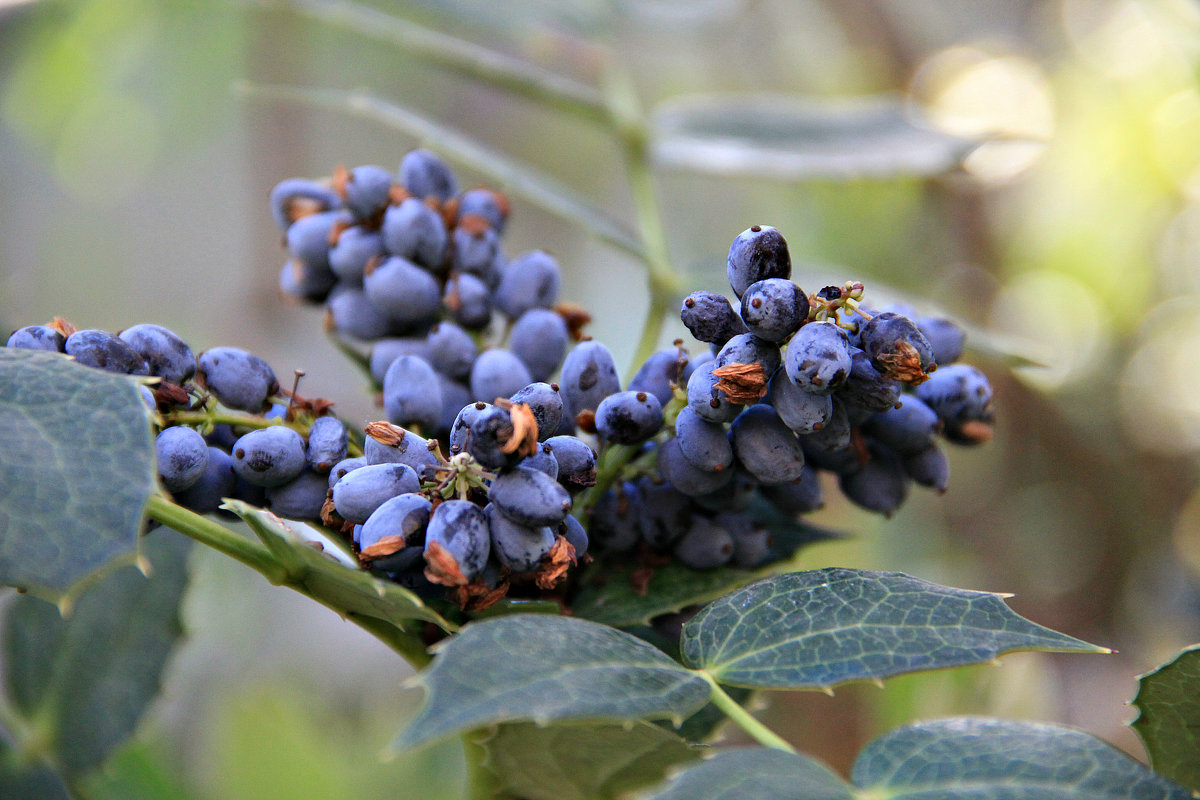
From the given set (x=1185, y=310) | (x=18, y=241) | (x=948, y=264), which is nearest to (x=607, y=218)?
(x=948, y=264)

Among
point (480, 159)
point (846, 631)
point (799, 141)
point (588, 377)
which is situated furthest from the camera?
point (799, 141)

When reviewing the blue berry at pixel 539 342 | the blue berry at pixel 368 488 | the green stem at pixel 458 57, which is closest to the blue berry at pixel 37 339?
the blue berry at pixel 368 488

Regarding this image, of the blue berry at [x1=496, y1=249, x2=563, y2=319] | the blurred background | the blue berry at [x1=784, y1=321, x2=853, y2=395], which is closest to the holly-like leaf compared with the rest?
the blue berry at [x1=784, y1=321, x2=853, y2=395]

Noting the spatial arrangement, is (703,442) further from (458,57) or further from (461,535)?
(458,57)

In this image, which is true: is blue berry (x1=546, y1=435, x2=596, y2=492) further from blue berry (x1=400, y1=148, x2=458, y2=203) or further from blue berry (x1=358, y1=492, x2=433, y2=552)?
blue berry (x1=400, y1=148, x2=458, y2=203)

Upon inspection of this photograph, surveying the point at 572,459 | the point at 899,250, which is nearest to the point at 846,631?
the point at 572,459

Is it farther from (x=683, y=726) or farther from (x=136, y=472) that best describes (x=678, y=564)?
(x=136, y=472)
